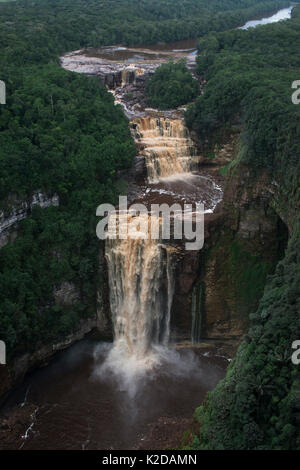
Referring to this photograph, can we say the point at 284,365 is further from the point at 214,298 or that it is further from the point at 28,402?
the point at 28,402

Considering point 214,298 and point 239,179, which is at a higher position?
point 239,179

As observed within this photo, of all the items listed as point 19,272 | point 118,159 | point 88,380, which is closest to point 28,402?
point 88,380

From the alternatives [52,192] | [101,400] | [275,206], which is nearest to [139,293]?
[101,400]

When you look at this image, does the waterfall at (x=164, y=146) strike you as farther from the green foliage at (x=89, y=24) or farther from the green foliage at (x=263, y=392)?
the green foliage at (x=263, y=392)

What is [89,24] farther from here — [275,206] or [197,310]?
[197,310]

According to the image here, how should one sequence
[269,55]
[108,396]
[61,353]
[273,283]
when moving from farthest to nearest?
[269,55]
[61,353]
[108,396]
[273,283]

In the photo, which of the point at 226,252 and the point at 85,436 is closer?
the point at 85,436

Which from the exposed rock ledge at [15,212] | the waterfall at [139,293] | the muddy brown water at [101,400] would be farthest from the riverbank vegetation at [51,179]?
the muddy brown water at [101,400]
